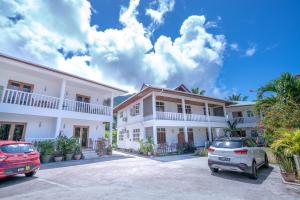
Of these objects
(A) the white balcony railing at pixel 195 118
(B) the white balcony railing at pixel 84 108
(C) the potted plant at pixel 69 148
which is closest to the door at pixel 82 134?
(B) the white balcony railing at pixel 84 108

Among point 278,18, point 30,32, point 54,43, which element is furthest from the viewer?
point 54,43

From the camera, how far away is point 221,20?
42.3ft

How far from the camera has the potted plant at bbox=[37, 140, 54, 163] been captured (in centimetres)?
1020

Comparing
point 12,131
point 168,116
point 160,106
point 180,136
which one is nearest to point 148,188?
point 168,116

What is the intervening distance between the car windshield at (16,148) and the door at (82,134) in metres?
7.50

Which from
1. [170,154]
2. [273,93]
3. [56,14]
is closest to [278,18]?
[273,93]

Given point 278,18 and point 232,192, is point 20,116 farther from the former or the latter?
point 278,18

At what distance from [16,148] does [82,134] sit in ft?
27.9

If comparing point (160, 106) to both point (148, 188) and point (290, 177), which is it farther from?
point (148, 188)

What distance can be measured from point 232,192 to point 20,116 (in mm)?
14269

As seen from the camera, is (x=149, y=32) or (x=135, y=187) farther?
(x=149, y=32)

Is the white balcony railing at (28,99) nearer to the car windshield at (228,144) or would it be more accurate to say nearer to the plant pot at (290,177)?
the car windshield at (228,144)

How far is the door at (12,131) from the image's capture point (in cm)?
1092

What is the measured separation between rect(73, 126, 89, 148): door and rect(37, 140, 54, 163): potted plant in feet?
12.9
